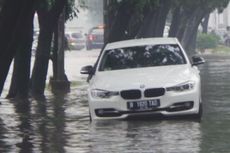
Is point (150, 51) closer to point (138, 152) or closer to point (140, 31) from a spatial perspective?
point (138, 152)

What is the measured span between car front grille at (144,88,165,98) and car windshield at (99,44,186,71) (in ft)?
5.16

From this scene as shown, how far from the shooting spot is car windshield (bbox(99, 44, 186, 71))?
1695 centimetres

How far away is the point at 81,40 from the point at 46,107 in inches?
2218

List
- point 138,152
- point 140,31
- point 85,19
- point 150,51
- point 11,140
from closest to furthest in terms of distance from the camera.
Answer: point 138,152
point 11,140
point 150,51
point 140,31
point 85,19

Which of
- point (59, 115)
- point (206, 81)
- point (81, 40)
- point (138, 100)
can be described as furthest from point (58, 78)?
point (81, 40)

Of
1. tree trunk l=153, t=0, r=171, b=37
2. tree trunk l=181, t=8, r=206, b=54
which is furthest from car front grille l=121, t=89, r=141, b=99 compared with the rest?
tree trunk l=181, t=8, r=206, b=54

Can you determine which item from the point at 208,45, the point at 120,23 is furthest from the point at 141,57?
the point at 208,45

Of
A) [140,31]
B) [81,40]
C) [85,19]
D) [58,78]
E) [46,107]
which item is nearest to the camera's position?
[46,107]

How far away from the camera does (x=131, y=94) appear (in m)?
15.3

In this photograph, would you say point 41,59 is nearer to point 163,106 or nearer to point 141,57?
point 141,57

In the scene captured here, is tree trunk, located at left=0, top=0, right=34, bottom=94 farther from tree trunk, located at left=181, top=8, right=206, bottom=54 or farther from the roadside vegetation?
the roadside vegetation

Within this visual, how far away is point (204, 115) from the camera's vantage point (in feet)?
57.7

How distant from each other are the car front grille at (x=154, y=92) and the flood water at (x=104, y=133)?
564 millimetres

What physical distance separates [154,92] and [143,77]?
42 cm
